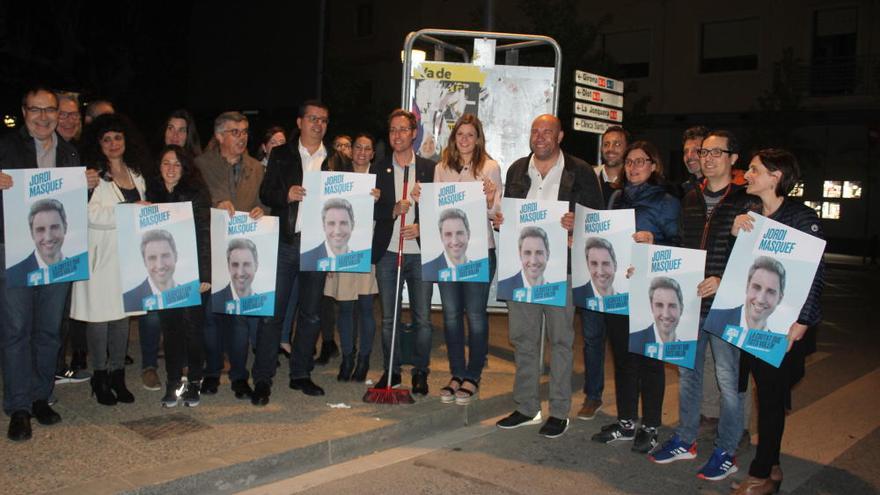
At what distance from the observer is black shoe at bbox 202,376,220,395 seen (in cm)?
615

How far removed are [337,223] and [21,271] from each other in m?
2.10

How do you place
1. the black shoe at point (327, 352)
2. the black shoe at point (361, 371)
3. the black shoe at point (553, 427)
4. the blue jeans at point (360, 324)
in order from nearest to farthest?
the black shoe at point (553, 427), the blue jeans at point (360, 324), the black shoe at point (361, 371), the black shoe at point (327, 352)

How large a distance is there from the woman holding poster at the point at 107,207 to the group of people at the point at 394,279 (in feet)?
0.03

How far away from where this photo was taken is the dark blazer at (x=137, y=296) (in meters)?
5.29

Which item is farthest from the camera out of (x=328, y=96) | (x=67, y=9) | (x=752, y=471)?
(x=328, y=96)

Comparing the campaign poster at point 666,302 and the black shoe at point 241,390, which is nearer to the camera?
the campaign poster at point 666,302

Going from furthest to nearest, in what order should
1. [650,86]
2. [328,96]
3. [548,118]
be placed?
[650,86] < [328,96] < [548,118]

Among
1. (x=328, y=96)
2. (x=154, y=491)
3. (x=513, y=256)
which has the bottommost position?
(x=154, y=491)

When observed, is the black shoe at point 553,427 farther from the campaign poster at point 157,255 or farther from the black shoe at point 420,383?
the campaign poster at point 157,255

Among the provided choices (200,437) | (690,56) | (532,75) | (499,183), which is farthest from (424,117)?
(690,56)

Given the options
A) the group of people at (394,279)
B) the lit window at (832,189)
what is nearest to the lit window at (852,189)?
the lit window at (832,189)

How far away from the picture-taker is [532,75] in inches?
309

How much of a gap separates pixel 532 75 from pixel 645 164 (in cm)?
283

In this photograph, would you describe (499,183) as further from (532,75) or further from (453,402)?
(532,75)
